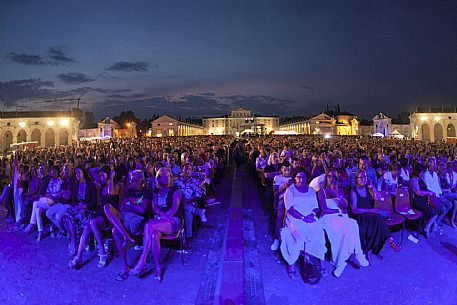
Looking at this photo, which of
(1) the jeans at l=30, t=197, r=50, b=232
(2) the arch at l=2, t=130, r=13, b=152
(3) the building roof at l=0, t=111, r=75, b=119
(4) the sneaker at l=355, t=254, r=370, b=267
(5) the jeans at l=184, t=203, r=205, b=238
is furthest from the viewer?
(3) the building roof at l=0, t=111, r=75, b=119

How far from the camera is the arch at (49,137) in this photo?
67812 mm

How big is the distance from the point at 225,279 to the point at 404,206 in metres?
3.57

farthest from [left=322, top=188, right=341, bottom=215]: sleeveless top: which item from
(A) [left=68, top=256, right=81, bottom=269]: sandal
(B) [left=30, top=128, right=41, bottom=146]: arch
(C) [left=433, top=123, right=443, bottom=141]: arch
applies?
(C) [left=433, top=123, right=443, bottom=141]: arch

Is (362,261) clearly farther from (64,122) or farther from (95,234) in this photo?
(64,122)

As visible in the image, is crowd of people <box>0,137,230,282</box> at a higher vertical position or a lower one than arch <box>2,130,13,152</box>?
lower

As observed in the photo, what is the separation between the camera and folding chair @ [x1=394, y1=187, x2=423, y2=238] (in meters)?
5.88

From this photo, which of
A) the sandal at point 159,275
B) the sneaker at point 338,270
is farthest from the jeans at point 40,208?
the sneaker at point 338,270

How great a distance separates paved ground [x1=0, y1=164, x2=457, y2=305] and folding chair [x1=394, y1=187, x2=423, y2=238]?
1.52 ft

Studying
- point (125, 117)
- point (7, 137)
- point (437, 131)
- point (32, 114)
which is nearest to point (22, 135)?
point (7, 137)

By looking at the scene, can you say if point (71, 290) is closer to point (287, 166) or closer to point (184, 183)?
point (184, 183)

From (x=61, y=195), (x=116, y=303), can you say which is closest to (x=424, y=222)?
(x=116, y=303)

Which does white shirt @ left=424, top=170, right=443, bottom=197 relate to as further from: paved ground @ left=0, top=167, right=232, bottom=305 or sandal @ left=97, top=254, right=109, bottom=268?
sandal @ left=97, top=254, right=109, bottom=268

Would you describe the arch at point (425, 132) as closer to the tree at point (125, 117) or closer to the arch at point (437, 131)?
the arch at point (437, 131)

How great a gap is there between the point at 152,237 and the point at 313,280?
217cm
